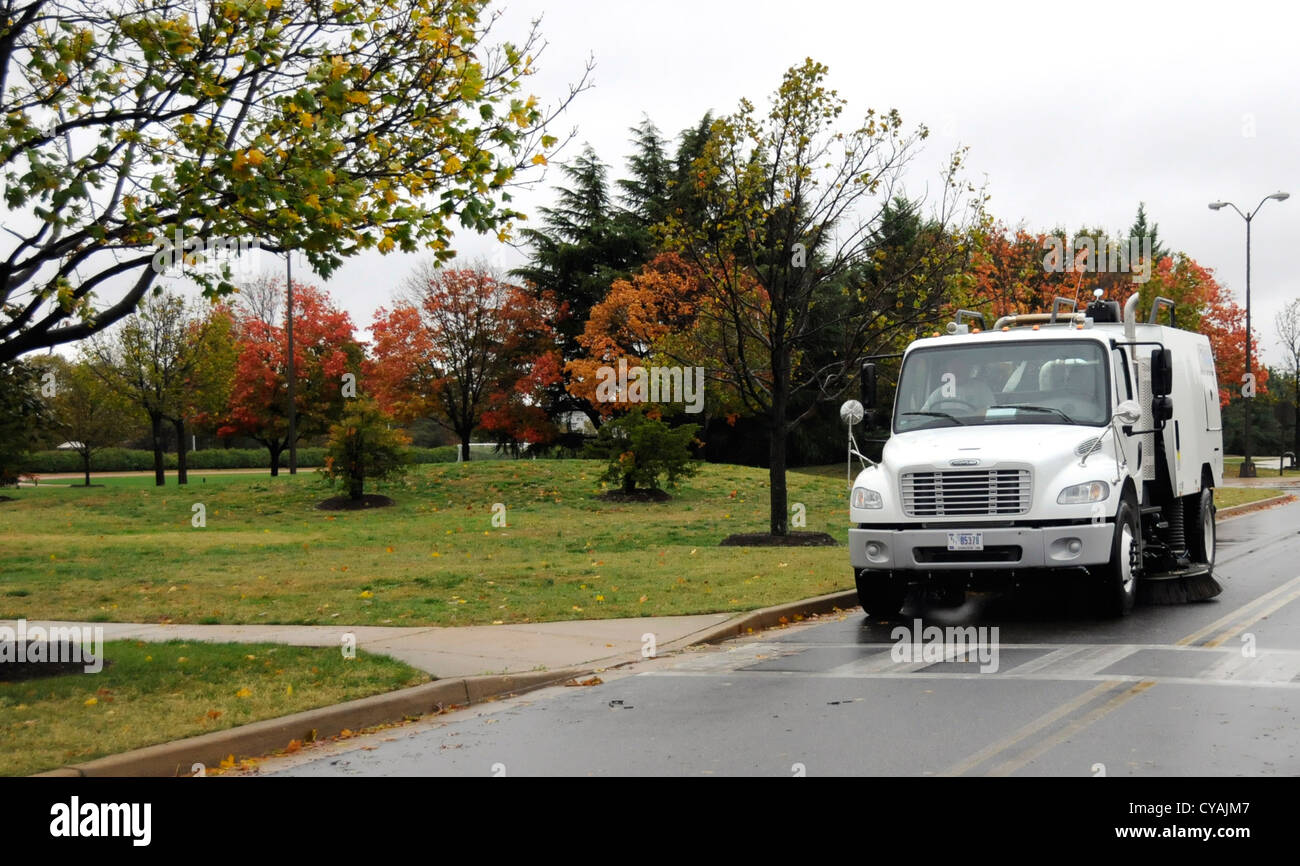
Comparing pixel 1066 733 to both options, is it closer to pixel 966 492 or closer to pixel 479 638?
pixel 966 492

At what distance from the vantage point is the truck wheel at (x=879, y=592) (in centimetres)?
1158

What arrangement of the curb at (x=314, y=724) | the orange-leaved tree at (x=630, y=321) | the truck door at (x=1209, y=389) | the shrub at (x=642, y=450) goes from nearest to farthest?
the curb at (x=314, y=724)
the truck door at (x=1209, y=389)
the shrub at (x=642, y=450)
the orange-leaved tree at (x=630, y=321)

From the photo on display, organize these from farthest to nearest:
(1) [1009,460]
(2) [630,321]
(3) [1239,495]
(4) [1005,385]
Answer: (2) [630,321], (3) [1239,495], (4) [1005,385], (1) [1009,460]

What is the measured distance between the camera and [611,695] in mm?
8484

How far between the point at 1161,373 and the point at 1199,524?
3.20m

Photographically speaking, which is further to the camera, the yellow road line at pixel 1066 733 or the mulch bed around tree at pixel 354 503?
the mulch bed around tree at pixel 354 503

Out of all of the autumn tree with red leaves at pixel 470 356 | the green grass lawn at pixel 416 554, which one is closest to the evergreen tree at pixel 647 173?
the autumn tree with red leaves at pixel 470 356

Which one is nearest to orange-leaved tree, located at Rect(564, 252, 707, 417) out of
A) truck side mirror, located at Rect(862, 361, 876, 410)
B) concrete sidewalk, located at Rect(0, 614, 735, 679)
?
truck side mirror, located at Rect(862, 361, 876, 410)

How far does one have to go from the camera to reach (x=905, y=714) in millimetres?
7422

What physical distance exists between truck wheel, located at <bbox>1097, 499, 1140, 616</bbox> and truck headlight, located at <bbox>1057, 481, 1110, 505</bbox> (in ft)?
1.34

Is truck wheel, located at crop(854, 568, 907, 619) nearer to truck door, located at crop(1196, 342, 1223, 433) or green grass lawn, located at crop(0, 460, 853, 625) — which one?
green grass lawn, located at crop(0, 460, 853, 625)

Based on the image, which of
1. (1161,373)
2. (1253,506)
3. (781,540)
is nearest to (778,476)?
(781,540)

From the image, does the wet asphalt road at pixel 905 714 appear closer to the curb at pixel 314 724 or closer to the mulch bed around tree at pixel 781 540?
the curb at pixel 314 724

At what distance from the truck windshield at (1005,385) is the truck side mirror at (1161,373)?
529 mm
